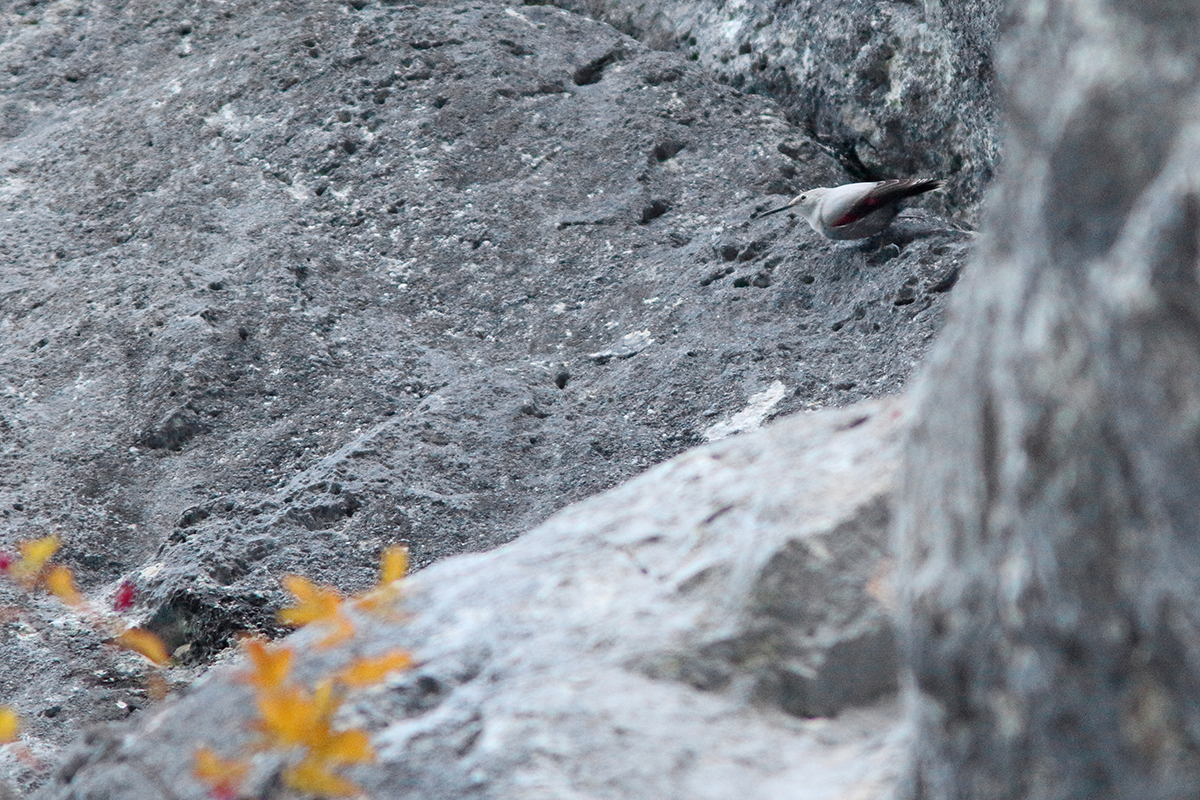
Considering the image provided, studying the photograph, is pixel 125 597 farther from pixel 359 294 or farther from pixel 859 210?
pixel 859 210

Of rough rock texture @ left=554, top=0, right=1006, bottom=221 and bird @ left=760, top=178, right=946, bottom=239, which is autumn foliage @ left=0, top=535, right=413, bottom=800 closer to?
bird @ left=760, top=178, right=946, bottom=239

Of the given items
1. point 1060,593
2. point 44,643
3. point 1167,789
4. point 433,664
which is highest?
point 1060,593

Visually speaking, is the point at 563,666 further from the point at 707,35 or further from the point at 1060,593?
the point at 707,35

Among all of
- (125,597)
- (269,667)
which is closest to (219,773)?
(269,667)

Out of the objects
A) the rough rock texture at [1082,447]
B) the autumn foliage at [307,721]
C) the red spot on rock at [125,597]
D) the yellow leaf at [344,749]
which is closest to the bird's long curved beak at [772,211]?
the red spot on rock at [125,597]

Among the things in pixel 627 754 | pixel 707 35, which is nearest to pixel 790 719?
pixel 627 754

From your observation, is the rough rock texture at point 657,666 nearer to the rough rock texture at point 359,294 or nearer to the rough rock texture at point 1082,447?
the rough rock texture at point 1082,447
